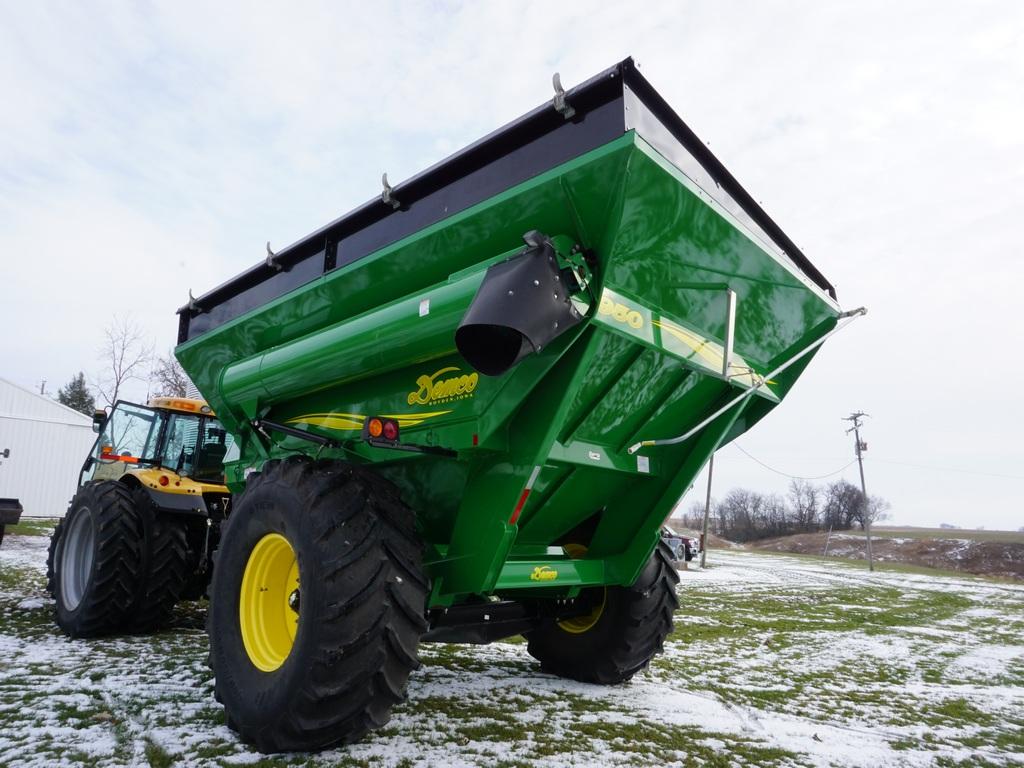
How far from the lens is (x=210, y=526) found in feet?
18.2

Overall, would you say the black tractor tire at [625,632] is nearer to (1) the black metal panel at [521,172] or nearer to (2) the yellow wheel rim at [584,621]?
(2) the yellow wheel rim at [584,621]

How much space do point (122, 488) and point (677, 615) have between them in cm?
619

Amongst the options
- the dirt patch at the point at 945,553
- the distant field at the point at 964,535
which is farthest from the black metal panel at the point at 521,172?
the distant field at the point at 964,535

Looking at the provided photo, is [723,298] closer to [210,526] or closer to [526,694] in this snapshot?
[526,694]

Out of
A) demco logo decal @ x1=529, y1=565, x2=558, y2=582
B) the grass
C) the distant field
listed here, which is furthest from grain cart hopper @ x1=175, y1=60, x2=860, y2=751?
the distant field

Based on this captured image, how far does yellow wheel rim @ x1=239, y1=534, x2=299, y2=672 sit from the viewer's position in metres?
3.37

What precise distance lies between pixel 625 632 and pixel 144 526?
390cm

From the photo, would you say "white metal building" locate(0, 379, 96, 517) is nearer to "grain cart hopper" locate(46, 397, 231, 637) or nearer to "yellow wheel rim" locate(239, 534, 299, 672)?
"grain cart hopper" locate(46, 397, 231, 637)

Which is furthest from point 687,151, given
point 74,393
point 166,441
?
point 74,393

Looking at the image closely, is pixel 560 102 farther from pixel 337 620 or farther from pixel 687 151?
pixel 337 620

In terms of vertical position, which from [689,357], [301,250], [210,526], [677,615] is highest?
[301,250]

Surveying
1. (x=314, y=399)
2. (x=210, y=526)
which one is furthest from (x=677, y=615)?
(x=314, y=399)

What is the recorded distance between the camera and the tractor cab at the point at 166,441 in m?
6.30

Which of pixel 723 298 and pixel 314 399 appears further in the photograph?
pixel 314 399
